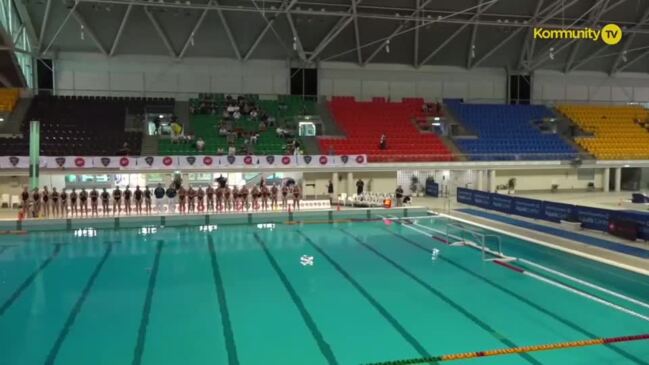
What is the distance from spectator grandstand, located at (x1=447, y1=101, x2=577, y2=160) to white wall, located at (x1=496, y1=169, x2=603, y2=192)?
3.47 feet

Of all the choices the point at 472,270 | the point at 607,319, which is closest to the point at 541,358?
the point at 607,319

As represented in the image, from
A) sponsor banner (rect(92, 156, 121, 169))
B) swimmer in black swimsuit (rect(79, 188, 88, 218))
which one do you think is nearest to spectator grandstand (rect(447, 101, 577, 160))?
sponsor banner (rect(92, 156, 121, 169))

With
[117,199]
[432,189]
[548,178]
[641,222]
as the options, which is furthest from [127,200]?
[548,178]

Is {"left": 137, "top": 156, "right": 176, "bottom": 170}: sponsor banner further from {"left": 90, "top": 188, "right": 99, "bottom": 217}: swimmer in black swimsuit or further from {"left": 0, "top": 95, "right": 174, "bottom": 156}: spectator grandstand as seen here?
{"left": 90, "top": 188, "right": 99, "bottom": 217}: swimmer in black swimsuit

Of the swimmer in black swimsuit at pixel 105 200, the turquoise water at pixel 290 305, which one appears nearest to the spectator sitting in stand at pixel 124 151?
the swimmer in black swimsuit at pixel 105 200

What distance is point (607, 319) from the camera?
26.2 feet

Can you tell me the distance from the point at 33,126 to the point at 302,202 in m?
10.0

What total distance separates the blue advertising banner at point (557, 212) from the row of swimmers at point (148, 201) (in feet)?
29.2

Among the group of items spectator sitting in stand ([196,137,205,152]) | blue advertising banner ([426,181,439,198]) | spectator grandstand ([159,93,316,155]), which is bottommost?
blue advertising banner ([426,181,439,198])

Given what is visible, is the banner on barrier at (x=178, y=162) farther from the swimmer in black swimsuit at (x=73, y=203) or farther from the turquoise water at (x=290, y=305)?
the turquoise water at (x=290, y=305)

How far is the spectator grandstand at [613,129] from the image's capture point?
27.6 metres

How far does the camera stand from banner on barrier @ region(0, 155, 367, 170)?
20.0 metres

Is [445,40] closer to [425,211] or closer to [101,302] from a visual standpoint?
[425,211]

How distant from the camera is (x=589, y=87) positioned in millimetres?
33500
